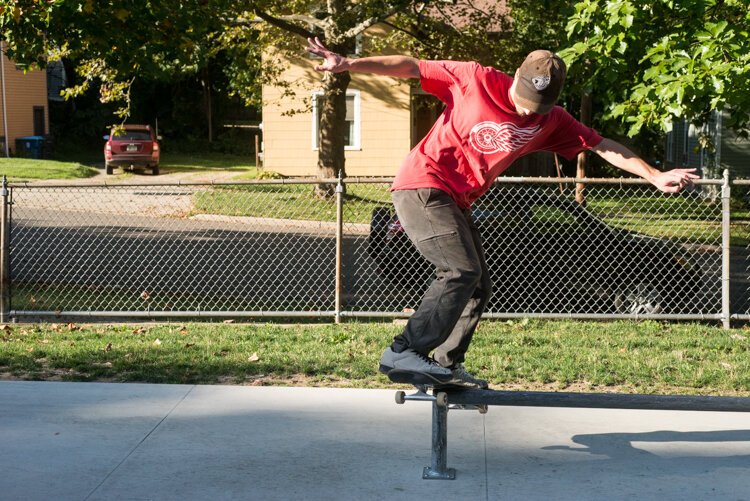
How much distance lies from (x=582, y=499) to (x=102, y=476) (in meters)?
2.32

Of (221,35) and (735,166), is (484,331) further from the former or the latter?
(735,166)

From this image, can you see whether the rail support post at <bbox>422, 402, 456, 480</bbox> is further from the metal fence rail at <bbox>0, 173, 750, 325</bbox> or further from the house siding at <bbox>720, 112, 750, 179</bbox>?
the house siding at <bbox>720, 112, 750, 179</bbox>

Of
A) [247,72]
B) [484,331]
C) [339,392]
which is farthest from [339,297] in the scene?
[247,72]

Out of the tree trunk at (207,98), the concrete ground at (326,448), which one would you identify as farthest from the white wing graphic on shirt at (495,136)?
the tree trunk at (207,98)

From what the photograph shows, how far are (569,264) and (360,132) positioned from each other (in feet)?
70.0

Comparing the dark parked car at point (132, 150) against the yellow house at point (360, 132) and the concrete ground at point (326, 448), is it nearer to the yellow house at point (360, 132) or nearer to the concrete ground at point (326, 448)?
the yellow house at point (360, 132)

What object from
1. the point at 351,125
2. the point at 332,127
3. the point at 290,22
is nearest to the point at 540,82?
the point at 290,22

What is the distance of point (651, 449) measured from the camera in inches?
202

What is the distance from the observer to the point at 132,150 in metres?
31.2

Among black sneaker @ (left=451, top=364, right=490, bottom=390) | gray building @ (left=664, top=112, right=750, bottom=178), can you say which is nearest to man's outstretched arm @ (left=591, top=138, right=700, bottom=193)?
black sneaker @ (left=451, top=364, right=490, bottom=390)

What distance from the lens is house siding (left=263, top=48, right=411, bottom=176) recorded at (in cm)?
3027

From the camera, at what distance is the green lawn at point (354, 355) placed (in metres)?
6.75

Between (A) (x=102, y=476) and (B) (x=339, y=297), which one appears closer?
(A) (x=102, y=476)

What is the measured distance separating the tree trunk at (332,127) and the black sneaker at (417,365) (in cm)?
1792
